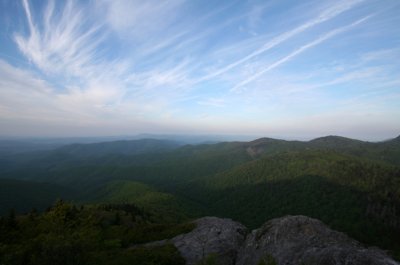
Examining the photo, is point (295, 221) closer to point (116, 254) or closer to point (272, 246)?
Result: point (272, 246)

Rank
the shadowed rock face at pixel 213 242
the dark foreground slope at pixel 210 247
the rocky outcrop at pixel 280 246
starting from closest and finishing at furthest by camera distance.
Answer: the dark foreground slope at pixel 210 247 → the rocky outcrop at pixel 280 246 → the shadowed rock face at pixel 213 242

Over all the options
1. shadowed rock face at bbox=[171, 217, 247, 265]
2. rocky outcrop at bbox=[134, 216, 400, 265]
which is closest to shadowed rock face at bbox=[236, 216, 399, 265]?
rocky outcrop at bbox=[134, 216, 400, 265]

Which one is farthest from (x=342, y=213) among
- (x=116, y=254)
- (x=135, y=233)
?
(x=116, y=254)

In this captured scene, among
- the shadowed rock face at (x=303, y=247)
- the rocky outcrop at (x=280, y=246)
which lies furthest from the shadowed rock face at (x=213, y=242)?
the shadowed rock face at (x=303, y=247)

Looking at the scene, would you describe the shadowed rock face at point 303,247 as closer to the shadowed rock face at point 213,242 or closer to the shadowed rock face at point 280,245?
the shadowed rock face at point 280,245

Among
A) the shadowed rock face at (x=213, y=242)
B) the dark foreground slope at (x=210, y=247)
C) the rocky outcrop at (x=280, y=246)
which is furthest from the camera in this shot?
the shadowed rock face at (x=213, y=242)

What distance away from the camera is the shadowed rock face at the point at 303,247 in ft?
64.6

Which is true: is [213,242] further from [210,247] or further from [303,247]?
[303,247]

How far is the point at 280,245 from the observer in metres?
26.1

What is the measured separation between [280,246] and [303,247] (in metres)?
2.53

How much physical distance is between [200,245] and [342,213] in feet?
535

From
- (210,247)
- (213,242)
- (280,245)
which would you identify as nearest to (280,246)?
(280,245)

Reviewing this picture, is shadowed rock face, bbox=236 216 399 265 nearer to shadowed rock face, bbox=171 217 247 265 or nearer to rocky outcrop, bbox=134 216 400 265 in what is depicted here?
rocky outcrop, bbox=134 216 400 265

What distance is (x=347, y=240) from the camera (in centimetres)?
2550
